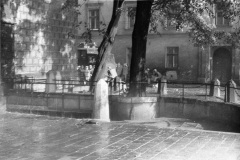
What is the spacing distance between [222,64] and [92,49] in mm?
11267

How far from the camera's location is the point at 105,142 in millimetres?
7684

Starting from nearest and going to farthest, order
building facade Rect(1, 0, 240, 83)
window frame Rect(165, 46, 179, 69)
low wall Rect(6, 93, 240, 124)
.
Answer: low wall Rect(6, 93, 240, 124) < building facade Rect(1, 0, 240, 83) < window frame Rect(165, 46, 179, 69)

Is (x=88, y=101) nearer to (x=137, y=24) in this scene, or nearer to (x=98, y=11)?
(x=137, y=24)

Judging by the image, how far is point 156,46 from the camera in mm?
34000

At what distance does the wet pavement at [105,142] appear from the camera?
21.5 feet

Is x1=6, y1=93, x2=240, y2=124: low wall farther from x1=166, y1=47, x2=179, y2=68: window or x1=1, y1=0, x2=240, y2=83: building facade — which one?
x1=166, y1=47, x2=179, y2=68: window

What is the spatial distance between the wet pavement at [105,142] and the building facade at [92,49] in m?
8.52

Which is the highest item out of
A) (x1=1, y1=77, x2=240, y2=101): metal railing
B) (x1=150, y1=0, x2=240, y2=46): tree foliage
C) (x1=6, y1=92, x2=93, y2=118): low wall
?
(x1=150, y1=0, x2=240, y2=46): tree foliage

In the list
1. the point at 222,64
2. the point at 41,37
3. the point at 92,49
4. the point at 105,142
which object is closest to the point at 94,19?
the point at 92,49

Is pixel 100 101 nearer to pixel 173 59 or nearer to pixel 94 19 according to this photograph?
pixel 173 59

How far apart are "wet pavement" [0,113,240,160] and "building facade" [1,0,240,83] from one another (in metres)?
8.52

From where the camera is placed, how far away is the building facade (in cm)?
1822

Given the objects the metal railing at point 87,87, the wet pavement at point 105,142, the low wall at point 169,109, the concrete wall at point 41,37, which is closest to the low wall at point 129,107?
the low wall at point 169,109

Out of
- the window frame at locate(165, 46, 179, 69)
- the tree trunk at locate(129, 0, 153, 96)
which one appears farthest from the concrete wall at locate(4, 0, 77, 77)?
the window frame at locate(165, 46, 179, 69)
